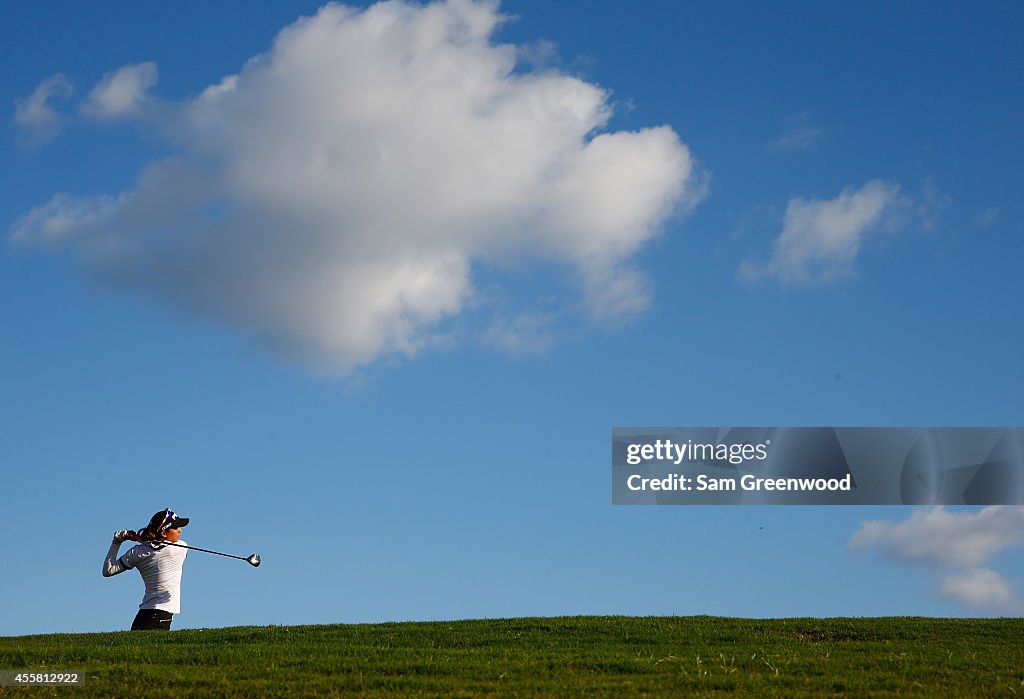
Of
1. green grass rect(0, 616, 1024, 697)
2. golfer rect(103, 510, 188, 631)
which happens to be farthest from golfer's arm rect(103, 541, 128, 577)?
green grass rect(0, 616, 1024, 697)

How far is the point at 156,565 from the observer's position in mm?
24562

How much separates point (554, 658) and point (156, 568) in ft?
34.3

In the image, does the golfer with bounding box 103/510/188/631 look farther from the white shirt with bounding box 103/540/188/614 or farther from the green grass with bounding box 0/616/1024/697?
the green grass with bounding box 0/616/1024/697

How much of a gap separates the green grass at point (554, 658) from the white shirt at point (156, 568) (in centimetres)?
116

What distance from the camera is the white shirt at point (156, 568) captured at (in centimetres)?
2453

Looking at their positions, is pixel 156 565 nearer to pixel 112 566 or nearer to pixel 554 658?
pixel 112 566

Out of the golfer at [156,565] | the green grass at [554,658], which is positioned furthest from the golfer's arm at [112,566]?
the green grass at [554,658]

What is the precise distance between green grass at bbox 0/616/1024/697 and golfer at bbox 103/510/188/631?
1035 millimetres

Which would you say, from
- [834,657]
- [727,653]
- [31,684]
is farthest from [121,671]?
[834,657]

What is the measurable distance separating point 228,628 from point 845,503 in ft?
69.3

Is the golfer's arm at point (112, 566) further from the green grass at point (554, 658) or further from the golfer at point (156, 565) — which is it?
the green grass at point (554, 658)

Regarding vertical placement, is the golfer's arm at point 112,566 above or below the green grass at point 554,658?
above

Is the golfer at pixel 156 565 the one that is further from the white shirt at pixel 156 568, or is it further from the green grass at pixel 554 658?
the green grass at pixel 554 658

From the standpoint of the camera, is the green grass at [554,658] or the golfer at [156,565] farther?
the golfer at [156,565]
